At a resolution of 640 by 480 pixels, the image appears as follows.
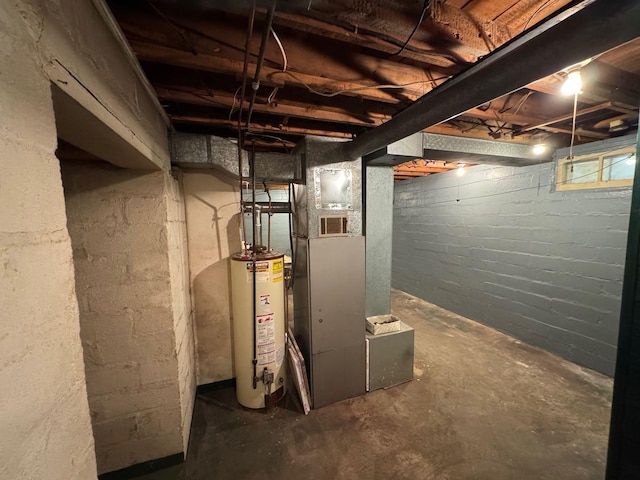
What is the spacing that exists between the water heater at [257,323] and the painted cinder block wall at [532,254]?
10.1ft

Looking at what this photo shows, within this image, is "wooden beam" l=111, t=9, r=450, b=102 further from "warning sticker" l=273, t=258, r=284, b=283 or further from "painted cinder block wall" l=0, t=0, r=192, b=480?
"warning sticker" l=273, t=258, r=284, b=283

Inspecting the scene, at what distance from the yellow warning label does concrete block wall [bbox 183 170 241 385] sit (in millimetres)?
533

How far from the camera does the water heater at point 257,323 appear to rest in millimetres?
2068

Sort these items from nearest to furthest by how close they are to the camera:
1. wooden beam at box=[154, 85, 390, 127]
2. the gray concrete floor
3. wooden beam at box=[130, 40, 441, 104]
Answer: wooden beam at box=[130, 40, 441, 104] < wooden beam at box=[154, 85, 390, 127] < the gray concrete floor

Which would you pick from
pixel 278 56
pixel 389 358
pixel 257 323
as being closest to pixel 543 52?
pixel 278 56

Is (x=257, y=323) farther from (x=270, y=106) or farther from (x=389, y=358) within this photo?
(x=270, y=106)

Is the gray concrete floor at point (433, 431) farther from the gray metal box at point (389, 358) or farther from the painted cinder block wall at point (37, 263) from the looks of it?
the painted cinder block wall at point (37, 263)

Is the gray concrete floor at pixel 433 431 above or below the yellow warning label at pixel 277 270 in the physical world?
below

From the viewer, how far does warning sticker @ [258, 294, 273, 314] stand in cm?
208

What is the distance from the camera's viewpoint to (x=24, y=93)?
0.50m

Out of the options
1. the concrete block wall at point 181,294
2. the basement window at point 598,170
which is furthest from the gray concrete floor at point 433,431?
the basement window at point 598,170

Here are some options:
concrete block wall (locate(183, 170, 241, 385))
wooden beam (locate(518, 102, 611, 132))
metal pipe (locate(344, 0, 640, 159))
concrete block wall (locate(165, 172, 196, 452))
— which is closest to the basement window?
wooden beam (locate(518, 102, 611, 132))

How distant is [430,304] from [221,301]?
151 inches

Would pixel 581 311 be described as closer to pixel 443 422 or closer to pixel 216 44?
pixel 443 422
